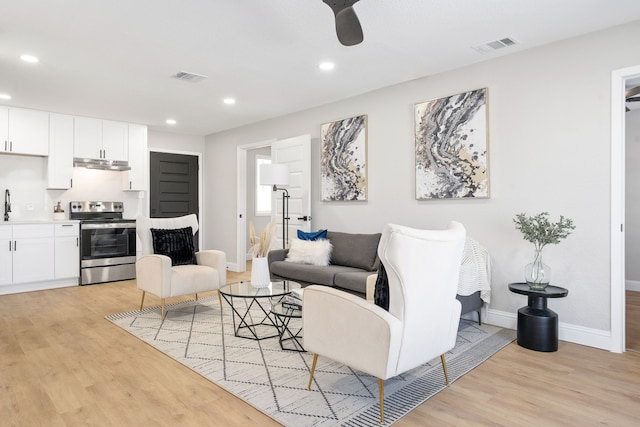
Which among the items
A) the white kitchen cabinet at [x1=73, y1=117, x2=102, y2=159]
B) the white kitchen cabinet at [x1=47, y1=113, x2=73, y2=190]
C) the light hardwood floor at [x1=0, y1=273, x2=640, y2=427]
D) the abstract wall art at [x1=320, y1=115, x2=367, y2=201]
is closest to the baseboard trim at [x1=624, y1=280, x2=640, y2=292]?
the light hardwood floor at [x1=0, y1=273, x2=640, y2=427]

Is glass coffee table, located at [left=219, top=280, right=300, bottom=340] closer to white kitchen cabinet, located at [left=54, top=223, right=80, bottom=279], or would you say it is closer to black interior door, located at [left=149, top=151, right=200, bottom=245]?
white kitchen cabinet, located at [left=54, top=223, right=80, bottom=279]

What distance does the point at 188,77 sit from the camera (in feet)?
13.7

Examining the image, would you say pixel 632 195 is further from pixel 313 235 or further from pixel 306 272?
pixel 306 272

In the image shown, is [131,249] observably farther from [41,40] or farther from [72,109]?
[41,40]

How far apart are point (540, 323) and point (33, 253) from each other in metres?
5.90

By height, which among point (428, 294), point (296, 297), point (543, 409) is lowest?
point (543, 409)

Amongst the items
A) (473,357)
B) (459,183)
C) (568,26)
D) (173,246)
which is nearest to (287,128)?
(173,246)

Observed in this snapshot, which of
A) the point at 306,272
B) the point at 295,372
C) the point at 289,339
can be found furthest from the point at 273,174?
the point at 295,372

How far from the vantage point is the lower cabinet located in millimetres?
5070

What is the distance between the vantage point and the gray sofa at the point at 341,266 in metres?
3.90

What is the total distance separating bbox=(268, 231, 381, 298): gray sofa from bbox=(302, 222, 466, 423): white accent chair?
1.50 metres

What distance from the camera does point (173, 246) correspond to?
4336 millimetres

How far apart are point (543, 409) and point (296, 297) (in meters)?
1.76

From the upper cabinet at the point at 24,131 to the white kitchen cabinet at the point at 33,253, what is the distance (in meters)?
1.06
